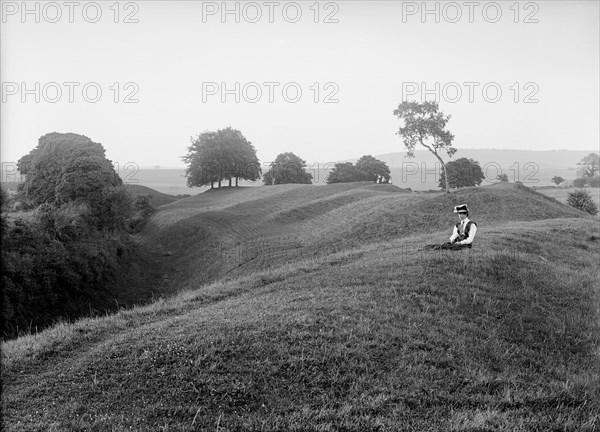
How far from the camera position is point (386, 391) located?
6793 millimetres

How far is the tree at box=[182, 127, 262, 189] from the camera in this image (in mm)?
84438

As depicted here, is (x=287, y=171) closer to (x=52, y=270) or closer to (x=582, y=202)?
(x=582, y=202)

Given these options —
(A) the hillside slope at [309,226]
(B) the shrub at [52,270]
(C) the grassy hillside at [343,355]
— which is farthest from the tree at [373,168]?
(C) the grassy hillside at [343,355]

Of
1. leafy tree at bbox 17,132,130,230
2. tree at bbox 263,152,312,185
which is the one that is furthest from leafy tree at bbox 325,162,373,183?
leafy tree at bbox 17,132,130,230

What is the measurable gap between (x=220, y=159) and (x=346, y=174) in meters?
28.9

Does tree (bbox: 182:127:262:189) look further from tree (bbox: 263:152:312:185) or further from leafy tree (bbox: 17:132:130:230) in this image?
leafy tree (bbox: 17:132:130:230)

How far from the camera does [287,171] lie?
9488cm

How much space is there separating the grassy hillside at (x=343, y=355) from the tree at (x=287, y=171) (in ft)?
259

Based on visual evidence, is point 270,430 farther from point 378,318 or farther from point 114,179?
point 114,179

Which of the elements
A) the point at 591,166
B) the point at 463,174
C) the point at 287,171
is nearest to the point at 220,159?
the point at 287,171

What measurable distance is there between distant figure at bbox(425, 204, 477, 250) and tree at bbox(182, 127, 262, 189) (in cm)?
7243

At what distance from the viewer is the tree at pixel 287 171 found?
95.1 metres

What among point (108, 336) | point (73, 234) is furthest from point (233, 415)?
point (73, 234)

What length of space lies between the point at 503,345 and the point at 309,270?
328 inches
